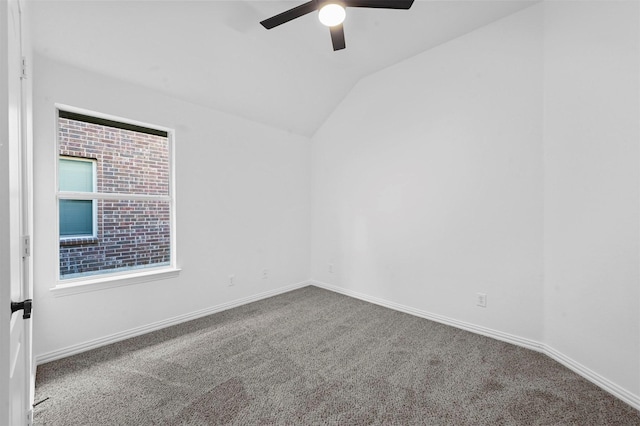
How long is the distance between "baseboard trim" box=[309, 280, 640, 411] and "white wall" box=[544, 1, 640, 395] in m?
0.04

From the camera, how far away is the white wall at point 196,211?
220 centimetres

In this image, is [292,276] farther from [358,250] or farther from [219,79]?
[219,79]

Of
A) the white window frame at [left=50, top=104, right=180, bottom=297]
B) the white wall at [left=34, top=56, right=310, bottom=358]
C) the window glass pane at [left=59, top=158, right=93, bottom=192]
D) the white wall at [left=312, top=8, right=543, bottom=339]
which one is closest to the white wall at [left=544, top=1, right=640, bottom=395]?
the white wall at [left=312, top=8, right=543, bottom=339]

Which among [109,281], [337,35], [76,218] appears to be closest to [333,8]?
[337,35]

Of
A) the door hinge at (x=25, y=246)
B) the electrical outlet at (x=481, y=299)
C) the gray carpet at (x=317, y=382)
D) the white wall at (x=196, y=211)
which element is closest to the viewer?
the door hinge at (x=25, y=246)

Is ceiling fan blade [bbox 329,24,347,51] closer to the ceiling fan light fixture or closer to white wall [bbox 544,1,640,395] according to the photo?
the ceiling fan light fixture

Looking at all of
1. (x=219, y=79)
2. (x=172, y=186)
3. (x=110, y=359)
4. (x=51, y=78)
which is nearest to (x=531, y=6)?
(x=219, y=79)

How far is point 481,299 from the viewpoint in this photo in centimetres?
272

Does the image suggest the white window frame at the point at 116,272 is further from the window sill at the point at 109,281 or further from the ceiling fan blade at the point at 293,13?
the ceiling fan blade at the point at 293,13

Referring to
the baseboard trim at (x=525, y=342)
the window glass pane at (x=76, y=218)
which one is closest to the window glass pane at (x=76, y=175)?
the window glass pane at (x=76, y=218)

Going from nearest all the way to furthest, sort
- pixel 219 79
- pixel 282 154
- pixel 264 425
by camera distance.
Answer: pixel 264 425
pixel 219 79
pixel 282 154

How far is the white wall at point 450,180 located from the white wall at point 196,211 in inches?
29.5

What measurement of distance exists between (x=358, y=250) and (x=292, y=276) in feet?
3.52

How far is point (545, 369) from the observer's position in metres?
2.12
